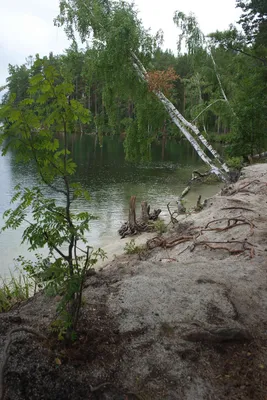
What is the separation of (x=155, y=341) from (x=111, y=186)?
66.3ft

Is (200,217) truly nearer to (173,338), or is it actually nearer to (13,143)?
(173,338)

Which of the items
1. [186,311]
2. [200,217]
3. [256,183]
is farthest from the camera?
[256,183]

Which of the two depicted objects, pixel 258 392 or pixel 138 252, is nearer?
pixel 258 392

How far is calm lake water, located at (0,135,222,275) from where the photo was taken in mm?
13172

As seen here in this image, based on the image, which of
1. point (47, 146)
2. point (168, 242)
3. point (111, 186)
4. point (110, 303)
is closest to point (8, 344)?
point (110, 303)

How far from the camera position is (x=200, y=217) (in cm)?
1145

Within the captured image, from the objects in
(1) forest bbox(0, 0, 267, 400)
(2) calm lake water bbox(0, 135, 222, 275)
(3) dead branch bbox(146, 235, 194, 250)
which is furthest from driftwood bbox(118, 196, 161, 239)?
(3) dead branch bbox(146, 235, 194, 250)

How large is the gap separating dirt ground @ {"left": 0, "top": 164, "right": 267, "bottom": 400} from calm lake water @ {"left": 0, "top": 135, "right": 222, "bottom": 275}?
15.5ft

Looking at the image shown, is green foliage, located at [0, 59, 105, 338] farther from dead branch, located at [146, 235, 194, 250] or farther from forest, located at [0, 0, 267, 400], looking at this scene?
dead branch, located at [146, 235, 194, 250]

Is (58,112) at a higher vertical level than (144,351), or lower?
higher

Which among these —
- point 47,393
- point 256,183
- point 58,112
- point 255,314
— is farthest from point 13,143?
point 256,183

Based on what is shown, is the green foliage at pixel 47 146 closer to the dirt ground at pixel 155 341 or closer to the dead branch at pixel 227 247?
the dirt ground at pixel 155 341

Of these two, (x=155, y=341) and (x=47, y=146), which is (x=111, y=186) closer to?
(x=155, y=341)

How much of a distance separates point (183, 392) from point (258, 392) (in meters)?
0.76
